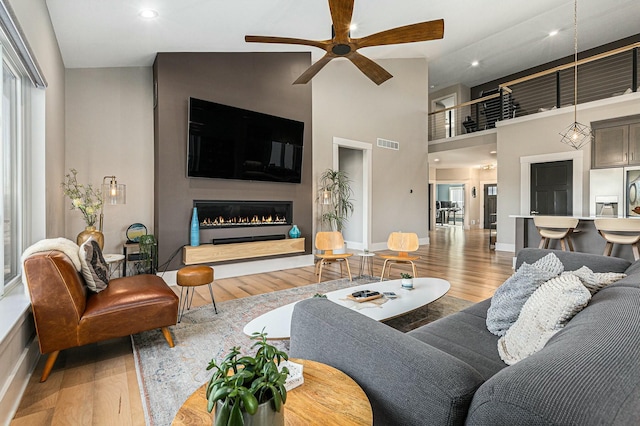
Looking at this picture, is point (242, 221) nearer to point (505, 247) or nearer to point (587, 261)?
point (587, 261)

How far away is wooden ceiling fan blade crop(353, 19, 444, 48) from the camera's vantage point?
9.65 feet

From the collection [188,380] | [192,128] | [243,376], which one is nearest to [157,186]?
[192,128]

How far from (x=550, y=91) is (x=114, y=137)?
1064cm

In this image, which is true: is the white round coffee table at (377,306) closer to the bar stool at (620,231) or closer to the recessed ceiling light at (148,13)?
the bar stool at (620,231)

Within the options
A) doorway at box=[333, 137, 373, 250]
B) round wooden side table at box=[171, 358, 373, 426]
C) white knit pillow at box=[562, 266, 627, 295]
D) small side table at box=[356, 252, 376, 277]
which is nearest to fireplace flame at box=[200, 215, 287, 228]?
small side table at box=[356, 252, 376, 277]

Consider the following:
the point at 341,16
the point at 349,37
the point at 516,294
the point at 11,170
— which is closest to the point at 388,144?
the point at 349,37

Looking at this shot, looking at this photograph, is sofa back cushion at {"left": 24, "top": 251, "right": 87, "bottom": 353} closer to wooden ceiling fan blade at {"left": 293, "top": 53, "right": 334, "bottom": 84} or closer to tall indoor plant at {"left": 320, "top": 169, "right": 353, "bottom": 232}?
wooden ceiling fan blade at {"left": 293, "top": 53, "right": 334, "bottom": 84}

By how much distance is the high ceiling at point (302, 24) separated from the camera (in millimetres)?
3549

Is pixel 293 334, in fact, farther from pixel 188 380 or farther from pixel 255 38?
pixel 255 38

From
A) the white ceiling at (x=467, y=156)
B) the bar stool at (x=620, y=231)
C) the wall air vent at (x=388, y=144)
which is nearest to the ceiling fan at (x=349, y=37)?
the bar stool at (x=620, y=231)

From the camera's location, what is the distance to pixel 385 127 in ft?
25.4

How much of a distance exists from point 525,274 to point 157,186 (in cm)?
455

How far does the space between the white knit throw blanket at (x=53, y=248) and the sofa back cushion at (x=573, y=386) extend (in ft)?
8.54

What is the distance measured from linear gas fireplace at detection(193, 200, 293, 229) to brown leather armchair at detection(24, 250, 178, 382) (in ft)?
8.02
